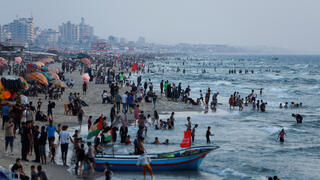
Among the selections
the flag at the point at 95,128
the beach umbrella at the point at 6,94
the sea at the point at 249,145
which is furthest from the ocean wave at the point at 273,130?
the beach umbrella at the point at 6,94

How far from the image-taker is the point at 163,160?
45.7 ft

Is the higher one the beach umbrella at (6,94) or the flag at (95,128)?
the beach umbrella at (6,94)

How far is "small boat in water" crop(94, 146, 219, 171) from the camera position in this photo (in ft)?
44.7

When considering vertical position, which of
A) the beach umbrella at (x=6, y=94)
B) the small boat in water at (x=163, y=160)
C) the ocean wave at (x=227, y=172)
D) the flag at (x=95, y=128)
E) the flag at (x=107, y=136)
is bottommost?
the ocean wave at (x=227, y=172)

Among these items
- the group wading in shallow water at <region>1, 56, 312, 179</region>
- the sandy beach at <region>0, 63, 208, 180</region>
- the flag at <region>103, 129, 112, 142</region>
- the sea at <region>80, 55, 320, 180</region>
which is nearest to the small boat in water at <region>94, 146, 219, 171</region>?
the sea at <region>80, 55, 320, 180</region>

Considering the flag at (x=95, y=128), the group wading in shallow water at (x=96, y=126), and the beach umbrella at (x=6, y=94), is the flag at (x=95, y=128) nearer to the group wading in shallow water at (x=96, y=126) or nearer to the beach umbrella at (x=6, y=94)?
the group wading in shallow water at (x=96, y=126)

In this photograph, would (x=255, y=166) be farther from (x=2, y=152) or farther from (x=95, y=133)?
(x=2, y=152)

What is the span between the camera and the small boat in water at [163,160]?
537 inches

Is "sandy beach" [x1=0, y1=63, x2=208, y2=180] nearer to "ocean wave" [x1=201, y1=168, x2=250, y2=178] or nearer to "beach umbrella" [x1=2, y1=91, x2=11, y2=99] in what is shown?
"beach umbrella" [x1=2, y1=91, x2=11, y2=99]

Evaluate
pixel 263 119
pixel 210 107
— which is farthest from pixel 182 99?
pixel 263 119

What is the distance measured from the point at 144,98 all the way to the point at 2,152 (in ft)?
58.2

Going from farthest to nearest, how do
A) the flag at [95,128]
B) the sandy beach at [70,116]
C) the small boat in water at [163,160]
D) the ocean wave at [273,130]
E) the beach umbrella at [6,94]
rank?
the ocean wave at [273,130]
the beach umbrella at [6,94]
the flag at [95,128]
the small boat in water at [163,160]
the sandy beach at [70,116]

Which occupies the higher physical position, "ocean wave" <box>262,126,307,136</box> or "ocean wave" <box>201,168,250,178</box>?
"ocean wave" <box>201,168,250,178</box>

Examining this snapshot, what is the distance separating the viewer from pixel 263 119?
90.7 feet
